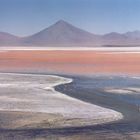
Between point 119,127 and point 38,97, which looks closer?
point 119,127

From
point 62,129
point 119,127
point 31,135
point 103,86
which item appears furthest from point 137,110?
point 103,86


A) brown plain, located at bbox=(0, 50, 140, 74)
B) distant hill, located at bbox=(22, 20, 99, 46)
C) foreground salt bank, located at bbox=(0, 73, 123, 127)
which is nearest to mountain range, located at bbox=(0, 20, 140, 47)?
distant hill, located at bbox=(22, 20, 99, 46)

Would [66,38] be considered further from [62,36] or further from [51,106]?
[51,106]

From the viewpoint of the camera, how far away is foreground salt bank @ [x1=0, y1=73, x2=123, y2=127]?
12.4 meters

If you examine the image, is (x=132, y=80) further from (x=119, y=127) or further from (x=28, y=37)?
(x=28, y=37)

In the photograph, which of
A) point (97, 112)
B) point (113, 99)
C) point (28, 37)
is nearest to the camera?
point (97, 112)

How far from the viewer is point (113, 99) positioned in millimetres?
16266

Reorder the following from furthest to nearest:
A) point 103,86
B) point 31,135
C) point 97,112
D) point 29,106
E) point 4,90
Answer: point 103,86 < point 4,90 < point 29,106 < point 97,112 < point 31,135

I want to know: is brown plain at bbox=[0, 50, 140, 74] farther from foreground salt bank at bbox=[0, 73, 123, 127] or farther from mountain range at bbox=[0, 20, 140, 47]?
mountain range at bbox=[0, 20, 140, 47]

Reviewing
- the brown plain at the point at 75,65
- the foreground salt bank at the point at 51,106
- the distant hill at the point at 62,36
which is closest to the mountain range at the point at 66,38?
the distant hill at the point at 62,36

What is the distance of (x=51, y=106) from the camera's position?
1459 cm

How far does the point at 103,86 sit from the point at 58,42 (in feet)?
370

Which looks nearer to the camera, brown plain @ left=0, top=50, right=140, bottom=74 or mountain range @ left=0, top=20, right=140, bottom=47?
brown plain @ left=0, top=50, right=140, bottom=74

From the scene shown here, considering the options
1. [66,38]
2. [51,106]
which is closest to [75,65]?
[51,106]
